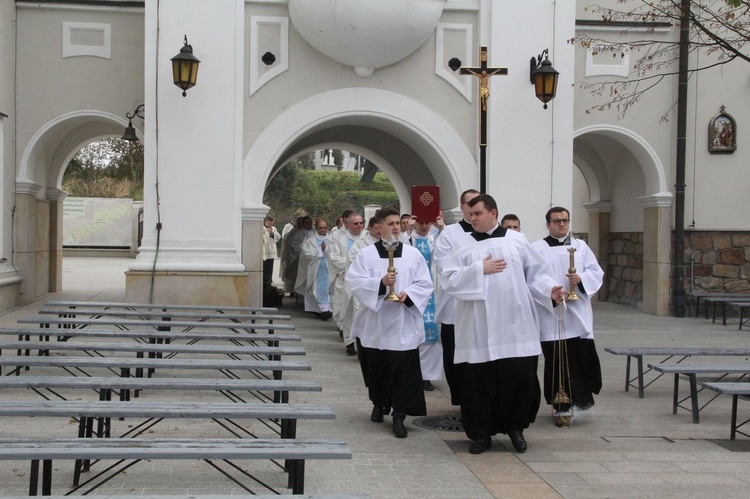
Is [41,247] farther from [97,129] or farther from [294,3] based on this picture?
[294,3]

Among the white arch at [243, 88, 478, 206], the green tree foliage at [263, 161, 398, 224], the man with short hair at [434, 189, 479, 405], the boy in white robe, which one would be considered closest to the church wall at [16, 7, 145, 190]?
the white arch at [243, 88, 478, 206]

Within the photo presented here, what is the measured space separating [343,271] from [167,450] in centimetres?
775

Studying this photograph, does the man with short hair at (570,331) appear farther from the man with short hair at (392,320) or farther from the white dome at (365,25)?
the white dome at (365,25)

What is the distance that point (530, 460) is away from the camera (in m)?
5.59

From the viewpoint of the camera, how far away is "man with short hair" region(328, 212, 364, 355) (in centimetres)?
1015

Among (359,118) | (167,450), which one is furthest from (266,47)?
(167,450)

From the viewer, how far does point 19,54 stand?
12711 millimetres

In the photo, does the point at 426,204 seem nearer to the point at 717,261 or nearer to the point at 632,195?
the point at 717,261

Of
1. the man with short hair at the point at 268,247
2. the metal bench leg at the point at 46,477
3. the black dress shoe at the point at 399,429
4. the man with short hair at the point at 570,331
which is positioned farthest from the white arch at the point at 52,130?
the metal bench leg at the point at 46,477

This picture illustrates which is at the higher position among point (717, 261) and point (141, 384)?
point (717, 261)

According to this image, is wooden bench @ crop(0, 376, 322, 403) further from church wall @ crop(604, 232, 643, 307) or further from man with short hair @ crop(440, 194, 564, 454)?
church wall @ crop(604, 232, 643, 307)

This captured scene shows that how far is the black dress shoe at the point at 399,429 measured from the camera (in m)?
6.18

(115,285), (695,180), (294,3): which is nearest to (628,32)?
(695,180)

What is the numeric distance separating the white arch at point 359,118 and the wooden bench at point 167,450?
26.5ft
